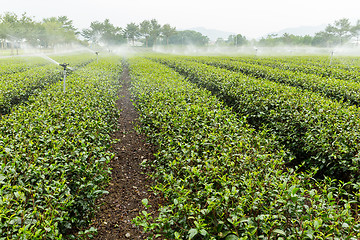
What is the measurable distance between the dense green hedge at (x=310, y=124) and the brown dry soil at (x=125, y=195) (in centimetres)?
234

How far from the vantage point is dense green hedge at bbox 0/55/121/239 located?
160 cm

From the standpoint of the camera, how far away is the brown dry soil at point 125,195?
285cm

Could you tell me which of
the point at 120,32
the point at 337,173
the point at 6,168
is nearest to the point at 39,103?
the point at 6,168

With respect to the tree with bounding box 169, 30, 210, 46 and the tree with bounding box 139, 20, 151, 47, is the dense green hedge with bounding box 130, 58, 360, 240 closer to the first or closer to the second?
the tree with bounding box 139, 20, 151, 47

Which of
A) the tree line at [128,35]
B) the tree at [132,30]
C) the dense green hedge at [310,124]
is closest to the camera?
→ the dense green hedge at [310,124]

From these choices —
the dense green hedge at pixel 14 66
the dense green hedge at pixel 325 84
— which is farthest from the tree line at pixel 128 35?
the dense green hedge at pixel 325 84

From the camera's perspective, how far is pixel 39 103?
4121mm

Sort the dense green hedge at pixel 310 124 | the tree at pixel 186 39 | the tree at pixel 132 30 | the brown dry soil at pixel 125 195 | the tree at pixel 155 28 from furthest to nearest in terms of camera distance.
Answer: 1. the tree at pixel 186 39
2. the tree at pixel 132 30
3. the tree at pixel 155 28
4. the dense green hedge at pixel 310 124
5. the brown dry soil at pixel 125 195

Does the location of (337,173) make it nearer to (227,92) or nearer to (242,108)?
(242,108)

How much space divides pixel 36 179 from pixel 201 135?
6.37 ft

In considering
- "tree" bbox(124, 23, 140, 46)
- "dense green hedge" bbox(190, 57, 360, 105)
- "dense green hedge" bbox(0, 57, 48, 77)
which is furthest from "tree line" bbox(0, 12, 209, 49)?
"dense green hedge" bbox(190, 57, 360, 105)

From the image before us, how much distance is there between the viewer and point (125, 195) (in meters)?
3.53

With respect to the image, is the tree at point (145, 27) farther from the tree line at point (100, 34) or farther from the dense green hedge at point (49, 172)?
the dense green hedge at point (49, 172)

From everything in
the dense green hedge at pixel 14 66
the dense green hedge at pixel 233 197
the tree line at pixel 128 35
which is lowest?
the dense green hedge at pixel 233 197
